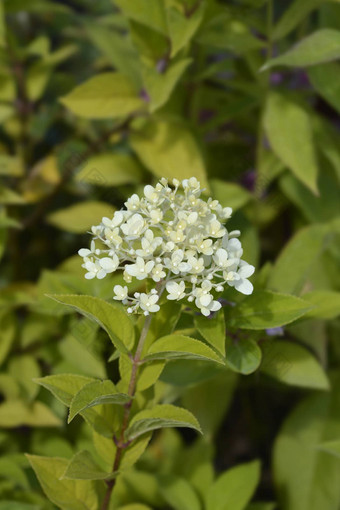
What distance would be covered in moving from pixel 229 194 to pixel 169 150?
13 cm

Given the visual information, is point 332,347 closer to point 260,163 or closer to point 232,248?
point 260,163

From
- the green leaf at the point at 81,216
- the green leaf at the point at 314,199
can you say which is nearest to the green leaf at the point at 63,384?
the green leaf at the point at 81,216

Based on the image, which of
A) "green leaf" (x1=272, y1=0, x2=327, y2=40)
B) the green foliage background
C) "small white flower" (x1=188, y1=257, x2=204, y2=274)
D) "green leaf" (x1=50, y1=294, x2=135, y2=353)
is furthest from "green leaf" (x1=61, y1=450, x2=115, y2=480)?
"green leaf" (x1=272, y1=0, x2=327, y2=40)

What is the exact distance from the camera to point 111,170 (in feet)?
3.56

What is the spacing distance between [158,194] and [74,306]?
14cm

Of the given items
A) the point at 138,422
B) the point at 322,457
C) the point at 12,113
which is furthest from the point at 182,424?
the point at 12,113

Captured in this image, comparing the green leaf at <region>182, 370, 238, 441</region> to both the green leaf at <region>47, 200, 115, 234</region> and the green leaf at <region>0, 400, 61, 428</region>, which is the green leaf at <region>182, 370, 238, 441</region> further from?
the green leaf at <region>47, 200, 115, 234</region>

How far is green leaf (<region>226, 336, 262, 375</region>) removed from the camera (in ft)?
2.18

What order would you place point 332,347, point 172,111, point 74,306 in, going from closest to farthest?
1. point 74,306
2. point 172,111
3. point 332,347

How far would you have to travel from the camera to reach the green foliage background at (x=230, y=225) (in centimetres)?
77

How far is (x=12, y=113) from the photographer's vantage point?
1166 mm

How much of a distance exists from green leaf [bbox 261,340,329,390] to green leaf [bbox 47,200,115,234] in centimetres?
42

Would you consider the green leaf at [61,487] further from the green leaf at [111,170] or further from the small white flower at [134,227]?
the green leaf at [111,170]

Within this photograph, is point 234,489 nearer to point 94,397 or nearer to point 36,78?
point 94,397
